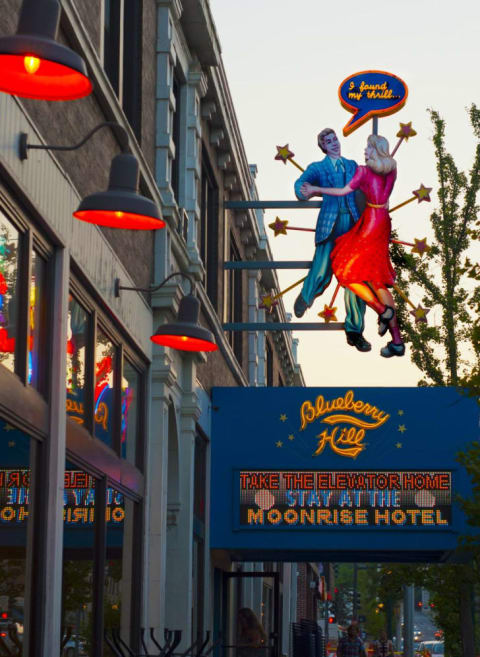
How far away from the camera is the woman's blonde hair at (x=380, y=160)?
22.1m

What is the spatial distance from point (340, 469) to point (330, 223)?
4487 mm

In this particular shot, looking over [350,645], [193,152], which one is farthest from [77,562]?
[350,645]

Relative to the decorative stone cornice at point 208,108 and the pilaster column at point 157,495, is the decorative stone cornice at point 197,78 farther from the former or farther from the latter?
the pilaster column at point 157,495

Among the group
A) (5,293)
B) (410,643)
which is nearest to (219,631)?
(5,293)

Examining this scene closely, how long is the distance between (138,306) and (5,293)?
639 centimetres

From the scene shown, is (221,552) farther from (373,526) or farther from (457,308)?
(457,308)

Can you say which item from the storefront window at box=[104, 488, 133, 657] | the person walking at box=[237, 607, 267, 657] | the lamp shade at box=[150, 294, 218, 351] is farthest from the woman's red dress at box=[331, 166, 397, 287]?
the lamp shade at box=[150, 294, 218, 351]

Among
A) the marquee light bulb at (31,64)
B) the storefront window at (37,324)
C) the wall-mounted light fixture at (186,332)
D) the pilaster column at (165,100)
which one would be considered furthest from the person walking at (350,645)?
the marquee light bulb at (31,64)

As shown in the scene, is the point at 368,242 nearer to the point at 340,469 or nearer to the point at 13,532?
the point at 340,469

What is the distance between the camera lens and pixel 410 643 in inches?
1829

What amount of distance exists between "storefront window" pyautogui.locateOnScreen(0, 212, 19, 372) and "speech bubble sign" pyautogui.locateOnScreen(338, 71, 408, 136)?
13148 millimetres

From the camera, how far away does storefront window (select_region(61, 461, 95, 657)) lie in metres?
12.4

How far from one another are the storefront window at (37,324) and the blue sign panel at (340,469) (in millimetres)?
12001

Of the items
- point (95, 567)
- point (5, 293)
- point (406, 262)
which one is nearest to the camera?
point (5, 293)
